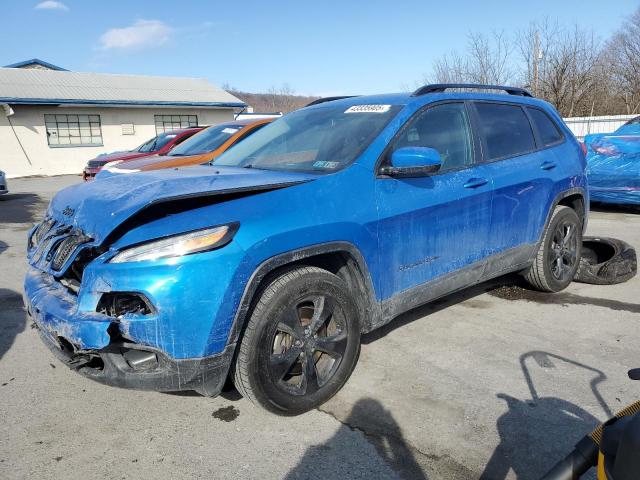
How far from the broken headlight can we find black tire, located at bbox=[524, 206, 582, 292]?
3203mm

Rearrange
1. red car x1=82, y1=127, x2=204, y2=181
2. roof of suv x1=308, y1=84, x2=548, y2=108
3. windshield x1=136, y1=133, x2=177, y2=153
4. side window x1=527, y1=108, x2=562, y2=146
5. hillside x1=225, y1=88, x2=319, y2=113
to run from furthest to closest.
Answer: hillside x1=225, y1=88, x2=319, y2=113 → windshield x1=136, y1=133, x2=177, y2=153 → red car x1=82, y1=127, x2=204, y2=181 → side window x1=527, y1=108, x2=562, y2=146 → roof of suv x1=308, y1=84, x2=548, y2=108

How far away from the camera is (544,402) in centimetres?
294

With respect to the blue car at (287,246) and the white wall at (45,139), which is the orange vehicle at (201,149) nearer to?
the blue car at (287,246)

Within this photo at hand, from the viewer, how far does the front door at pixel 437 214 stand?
3.15 meters

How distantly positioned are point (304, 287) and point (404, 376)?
1051mm

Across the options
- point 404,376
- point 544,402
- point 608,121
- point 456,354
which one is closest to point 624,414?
point 544,402

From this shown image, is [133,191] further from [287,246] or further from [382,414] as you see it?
[382,414]

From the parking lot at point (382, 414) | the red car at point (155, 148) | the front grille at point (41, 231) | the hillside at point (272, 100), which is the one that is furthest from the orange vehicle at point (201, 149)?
the hillside at point (272, 100)

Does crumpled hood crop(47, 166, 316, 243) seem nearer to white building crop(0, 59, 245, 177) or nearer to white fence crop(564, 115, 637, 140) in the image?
white fence crop(564, 115, 637, 140)

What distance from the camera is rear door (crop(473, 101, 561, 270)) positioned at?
3.92 meters

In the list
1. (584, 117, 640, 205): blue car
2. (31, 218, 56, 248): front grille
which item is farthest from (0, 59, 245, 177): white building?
(31, 218, 56, 248): front grille

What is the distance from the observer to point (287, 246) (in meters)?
2.63

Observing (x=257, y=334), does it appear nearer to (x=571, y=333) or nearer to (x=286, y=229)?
(x=286, y=229)

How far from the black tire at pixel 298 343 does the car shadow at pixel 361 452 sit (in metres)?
0.26
